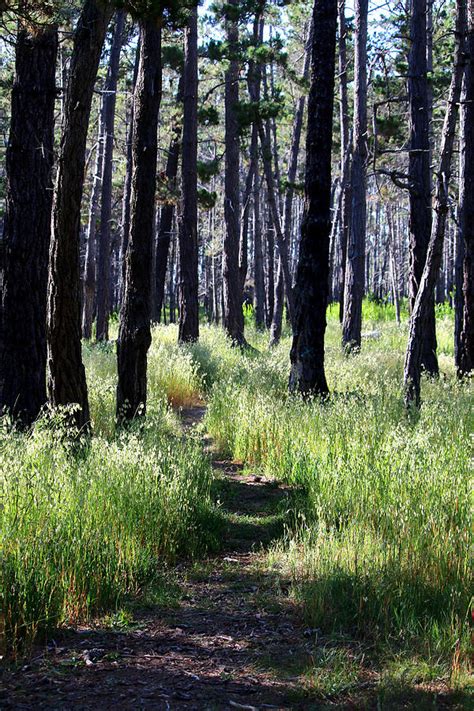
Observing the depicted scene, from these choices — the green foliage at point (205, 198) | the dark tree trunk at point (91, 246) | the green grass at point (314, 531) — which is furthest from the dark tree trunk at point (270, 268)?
the green grass at point (314, 531)

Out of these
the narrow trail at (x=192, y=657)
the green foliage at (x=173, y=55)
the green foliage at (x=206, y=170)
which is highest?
the green foliage at (x=173, y=55)

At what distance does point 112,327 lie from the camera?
35969 millimetres

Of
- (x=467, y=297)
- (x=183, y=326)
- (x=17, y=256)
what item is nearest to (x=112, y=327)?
(x=183, y=326)

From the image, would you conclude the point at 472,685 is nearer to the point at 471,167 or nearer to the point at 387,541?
the point at 387,541

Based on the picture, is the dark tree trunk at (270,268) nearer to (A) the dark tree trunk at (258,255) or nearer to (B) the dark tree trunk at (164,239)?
(A) the dark tree trunk at (258,255)

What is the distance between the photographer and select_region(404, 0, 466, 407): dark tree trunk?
8.48 m

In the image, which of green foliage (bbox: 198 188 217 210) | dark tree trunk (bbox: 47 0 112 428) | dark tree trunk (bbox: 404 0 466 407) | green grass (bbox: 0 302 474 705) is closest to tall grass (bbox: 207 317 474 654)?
green grass (bbox: 0 302 474 705)

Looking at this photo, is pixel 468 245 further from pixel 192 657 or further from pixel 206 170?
pixel 192 657

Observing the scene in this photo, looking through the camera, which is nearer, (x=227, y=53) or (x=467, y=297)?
(x=467, y=297)

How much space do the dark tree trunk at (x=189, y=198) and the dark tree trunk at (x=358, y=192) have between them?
146 inches

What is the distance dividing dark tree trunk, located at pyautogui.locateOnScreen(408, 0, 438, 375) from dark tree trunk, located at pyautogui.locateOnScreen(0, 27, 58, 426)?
615 centimetres

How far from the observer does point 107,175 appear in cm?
2136

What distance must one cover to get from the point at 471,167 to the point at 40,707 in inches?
469

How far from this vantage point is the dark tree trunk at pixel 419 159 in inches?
474
